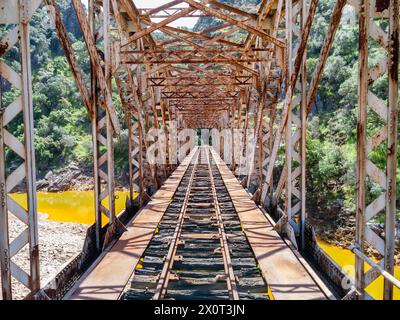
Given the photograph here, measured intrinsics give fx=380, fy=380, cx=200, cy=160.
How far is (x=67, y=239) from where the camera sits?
58.7ft

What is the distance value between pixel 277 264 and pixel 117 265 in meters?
2.33

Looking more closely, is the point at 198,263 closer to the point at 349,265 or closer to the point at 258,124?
the point at 258,124

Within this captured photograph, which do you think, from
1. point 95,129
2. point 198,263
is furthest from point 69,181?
point 198,263

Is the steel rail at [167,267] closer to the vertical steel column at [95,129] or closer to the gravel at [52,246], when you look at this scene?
the vertical steel column at [95,129]

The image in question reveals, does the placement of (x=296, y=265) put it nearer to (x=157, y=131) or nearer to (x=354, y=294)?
(x=354, y=294)

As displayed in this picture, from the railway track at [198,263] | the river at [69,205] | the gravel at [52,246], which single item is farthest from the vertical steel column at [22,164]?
the river at [69,205]

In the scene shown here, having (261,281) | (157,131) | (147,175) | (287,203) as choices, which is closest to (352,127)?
(157,131)

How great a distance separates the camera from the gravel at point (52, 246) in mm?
13688

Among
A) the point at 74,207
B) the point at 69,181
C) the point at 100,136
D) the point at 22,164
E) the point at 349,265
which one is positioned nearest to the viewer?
the point at 22,164

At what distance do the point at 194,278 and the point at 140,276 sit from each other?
803mm

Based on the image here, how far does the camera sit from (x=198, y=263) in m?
6.23

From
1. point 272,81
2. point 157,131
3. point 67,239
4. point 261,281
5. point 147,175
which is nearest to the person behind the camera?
point 261,281

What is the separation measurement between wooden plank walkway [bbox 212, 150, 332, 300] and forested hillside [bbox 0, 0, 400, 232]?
302 inches

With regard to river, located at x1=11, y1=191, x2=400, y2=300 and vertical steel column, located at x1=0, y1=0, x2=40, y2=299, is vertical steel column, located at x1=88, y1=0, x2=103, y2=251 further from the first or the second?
river, located at x1=11, y1=191, x2=400, y2=300
